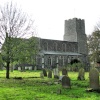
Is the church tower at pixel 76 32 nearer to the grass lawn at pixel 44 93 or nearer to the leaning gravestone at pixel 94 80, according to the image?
the grass lawn at pixel 44 93

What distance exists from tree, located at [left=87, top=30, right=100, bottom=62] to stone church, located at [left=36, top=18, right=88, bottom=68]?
12.3 m

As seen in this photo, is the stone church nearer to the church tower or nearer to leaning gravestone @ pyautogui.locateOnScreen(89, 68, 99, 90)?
the church tower

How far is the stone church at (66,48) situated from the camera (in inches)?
2642

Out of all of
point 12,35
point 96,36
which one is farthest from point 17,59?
point 96,36

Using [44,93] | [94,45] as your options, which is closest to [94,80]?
[44,93]

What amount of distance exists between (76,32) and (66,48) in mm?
9308

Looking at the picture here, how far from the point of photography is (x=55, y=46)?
73375 millimetres

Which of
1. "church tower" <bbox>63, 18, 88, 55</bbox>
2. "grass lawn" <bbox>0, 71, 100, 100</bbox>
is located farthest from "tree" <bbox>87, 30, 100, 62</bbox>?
"grass lawn" <bbox>0, 71, 100, 100</bbox>

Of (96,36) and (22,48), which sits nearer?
(22,48)

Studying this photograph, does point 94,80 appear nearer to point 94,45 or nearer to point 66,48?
point 94,45

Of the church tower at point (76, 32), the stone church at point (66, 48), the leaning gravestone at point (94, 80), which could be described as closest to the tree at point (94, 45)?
the stone church at point (66, 48)

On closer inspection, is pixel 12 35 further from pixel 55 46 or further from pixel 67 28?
pixel 67 28

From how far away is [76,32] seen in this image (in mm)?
82562

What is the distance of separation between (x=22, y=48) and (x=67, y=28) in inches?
2442
